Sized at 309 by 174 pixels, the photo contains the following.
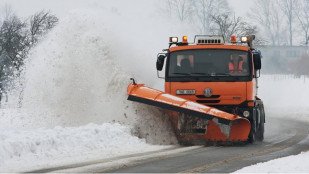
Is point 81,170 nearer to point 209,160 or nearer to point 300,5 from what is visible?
point 209,160

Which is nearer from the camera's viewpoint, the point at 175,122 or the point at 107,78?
the point at 175,122

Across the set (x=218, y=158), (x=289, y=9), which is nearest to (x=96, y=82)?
(x=218, y=158)

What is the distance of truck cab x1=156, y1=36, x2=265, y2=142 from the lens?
12.9 metres

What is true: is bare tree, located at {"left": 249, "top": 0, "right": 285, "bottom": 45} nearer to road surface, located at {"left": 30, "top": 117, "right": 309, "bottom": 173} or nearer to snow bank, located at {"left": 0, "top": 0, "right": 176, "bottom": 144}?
snow bank, located at {"left": 0, "top": 0, "right": 176, "bottom": 144}

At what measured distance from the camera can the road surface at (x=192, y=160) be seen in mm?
8719

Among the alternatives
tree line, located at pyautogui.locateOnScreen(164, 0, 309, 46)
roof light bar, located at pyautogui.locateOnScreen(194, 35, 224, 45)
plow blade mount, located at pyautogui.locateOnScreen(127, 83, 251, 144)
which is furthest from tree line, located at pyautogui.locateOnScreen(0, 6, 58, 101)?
tree line, located at pyautogui.locateOnScreen(164, 0, 309, 46)

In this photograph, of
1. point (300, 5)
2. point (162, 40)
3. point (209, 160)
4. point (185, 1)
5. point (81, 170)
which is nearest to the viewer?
point (81, 170)

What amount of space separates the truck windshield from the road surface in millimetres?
1625

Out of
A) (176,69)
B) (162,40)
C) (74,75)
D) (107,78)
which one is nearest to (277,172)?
(176,69)

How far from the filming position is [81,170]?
8.55m

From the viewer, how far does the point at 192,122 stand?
12680 millimetres

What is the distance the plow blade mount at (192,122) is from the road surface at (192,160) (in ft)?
1.06

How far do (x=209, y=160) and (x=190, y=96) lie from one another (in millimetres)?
3242

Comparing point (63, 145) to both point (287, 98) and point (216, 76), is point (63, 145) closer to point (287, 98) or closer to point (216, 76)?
point (216, 76)
